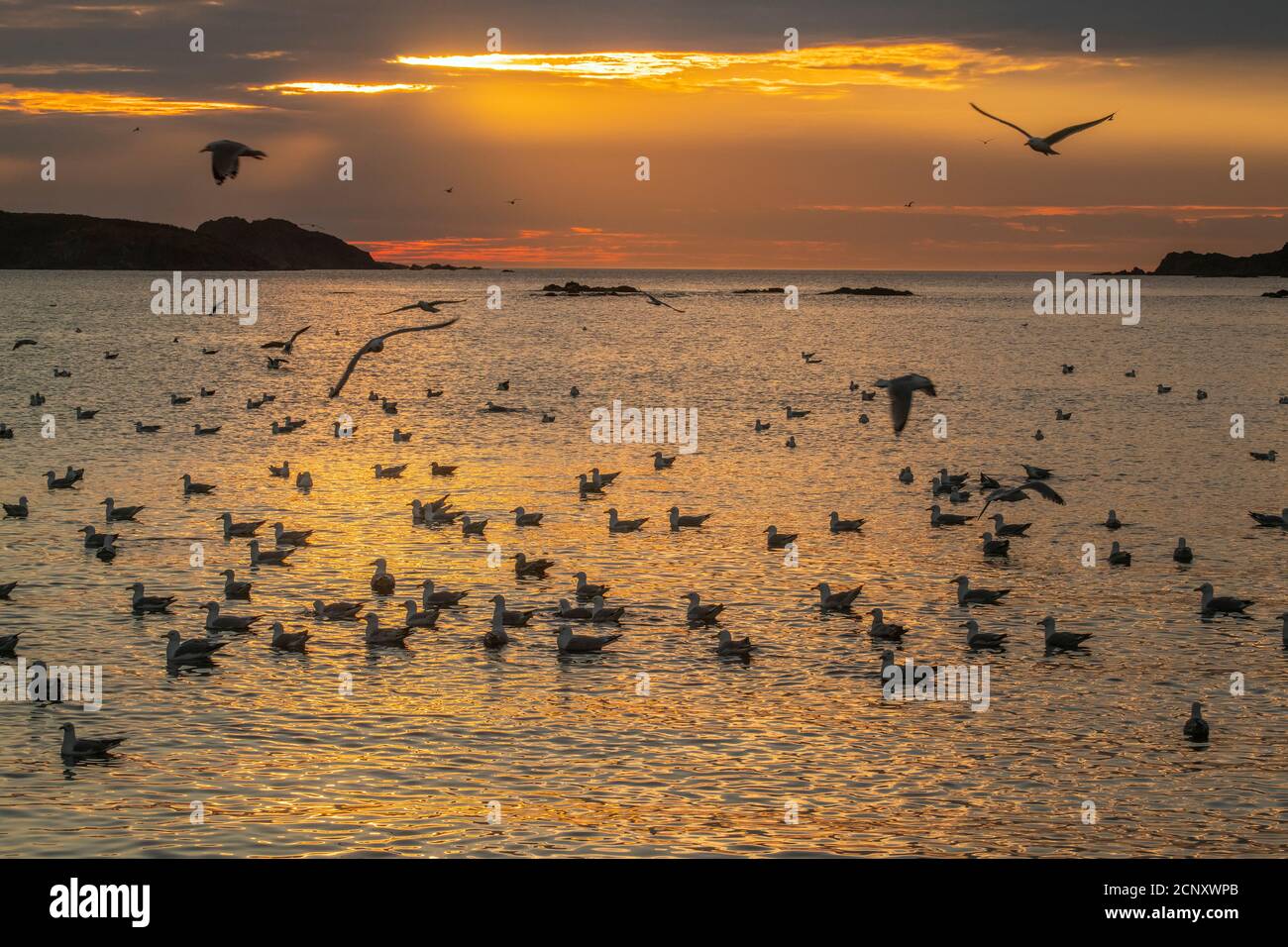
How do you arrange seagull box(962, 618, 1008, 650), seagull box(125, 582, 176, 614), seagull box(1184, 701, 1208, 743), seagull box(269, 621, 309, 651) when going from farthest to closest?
1. seagull box(125, 582, 176, 614)
2. seagull box(962, 618, 1008, 650)
3. seagull box(269, 621, 309, 651)
4. seagull box(1184, 701, 1208, 743)

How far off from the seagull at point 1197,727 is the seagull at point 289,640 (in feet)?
43.7

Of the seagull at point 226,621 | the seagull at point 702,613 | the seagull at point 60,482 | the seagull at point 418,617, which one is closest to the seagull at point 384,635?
the seagull at point 418,617

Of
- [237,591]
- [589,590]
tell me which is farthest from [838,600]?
[237,591]

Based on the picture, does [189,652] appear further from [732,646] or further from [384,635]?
[732,646]

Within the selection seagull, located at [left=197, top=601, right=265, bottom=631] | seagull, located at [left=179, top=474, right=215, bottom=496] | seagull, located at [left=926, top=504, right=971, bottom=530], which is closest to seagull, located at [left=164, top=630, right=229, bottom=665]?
seagull, located at [left=197, top=601, right=265, bottom=631]

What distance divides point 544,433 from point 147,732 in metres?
37.2

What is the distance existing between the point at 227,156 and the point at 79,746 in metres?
8.12

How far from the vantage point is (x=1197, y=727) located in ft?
62.7

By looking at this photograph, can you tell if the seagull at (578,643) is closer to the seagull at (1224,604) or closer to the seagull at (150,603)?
the seagull at (150,603)

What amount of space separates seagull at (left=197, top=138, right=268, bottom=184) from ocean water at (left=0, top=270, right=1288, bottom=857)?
24.2ft

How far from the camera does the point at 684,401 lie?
72.9 meters

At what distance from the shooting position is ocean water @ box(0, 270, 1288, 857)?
16219 millimetres

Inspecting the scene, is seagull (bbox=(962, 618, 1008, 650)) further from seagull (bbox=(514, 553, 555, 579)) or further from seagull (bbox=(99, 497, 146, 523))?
seagull (bbox=(99, 497, 146, 523))

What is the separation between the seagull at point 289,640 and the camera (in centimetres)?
2309
